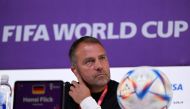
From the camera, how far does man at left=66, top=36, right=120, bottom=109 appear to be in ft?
4.07

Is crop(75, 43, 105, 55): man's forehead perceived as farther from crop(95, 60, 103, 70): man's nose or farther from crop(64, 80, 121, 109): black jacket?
crop(64, 80, 121, 109): black jacket

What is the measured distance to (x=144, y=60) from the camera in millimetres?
2373

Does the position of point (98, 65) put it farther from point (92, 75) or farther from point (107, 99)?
point (107, 99)

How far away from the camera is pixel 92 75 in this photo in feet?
4.25

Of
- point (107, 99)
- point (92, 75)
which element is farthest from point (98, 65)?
point (107, 99)

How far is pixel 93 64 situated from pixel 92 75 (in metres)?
0.04

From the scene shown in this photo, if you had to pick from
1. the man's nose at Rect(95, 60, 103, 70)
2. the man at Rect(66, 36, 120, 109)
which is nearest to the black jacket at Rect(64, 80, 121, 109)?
the man at Rect(66, 36, 120, 109)

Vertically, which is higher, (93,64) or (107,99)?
(93,64)

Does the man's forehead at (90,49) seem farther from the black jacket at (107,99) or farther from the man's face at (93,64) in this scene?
the black jacket at (107,99)

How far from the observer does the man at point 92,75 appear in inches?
48.9

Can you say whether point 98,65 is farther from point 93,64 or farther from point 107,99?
point 107,99

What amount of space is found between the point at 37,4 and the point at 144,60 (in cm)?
81

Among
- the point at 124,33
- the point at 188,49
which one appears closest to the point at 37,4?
the point at 124,33

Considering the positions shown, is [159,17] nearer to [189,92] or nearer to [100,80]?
[189,92]
